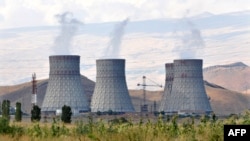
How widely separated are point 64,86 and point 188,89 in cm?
1571

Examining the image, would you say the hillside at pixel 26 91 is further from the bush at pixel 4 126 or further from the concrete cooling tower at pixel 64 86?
the bush at pixel 4 126

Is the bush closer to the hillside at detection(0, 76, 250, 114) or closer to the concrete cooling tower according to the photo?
the concrete cooling tower

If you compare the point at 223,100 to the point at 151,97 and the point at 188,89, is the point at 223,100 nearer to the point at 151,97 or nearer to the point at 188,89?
the point at 151,97

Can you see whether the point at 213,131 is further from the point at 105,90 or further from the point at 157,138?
the point at 105,90

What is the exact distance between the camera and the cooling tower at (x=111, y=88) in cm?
7450

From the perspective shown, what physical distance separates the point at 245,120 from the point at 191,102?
216 ft

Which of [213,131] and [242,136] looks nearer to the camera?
[242,136]

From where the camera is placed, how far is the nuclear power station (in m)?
75.9

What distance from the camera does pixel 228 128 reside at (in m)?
9.17

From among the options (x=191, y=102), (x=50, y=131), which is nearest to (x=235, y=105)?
(x=191, y=102)

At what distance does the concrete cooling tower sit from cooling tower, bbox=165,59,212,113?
39.4 ft

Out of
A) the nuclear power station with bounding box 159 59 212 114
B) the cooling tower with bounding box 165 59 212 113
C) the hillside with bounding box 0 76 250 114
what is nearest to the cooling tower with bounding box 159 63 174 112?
the nuclear power station with bounding box 159 59 212 114

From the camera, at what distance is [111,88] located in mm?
77562

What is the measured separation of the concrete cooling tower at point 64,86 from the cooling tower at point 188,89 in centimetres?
1200
